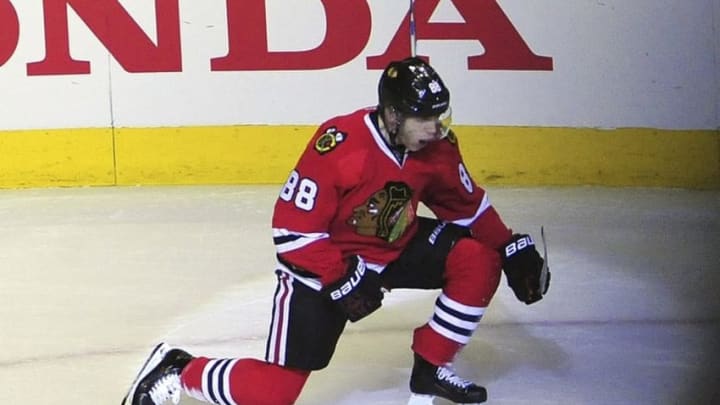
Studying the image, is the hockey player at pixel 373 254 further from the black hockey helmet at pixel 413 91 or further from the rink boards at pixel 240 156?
the rink boards at pixel 240 156

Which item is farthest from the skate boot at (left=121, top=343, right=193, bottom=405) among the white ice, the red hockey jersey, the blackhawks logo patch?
the blackhawks logo patch

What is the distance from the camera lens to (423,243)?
2.36 meters

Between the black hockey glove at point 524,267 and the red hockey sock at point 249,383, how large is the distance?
439 mm

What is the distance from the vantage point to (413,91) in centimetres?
214

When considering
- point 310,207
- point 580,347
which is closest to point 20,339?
point 310,207

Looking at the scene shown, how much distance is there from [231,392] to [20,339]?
0.89 meters

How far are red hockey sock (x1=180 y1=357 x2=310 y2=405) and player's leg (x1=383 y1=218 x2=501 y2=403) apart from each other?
243 mm

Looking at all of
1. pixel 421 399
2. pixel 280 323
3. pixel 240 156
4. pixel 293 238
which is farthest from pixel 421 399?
pixel 240 156

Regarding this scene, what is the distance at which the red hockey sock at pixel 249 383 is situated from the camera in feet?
7.20

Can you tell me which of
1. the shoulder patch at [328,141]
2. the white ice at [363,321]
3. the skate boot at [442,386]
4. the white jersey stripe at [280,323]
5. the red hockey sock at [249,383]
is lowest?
the white ice at [363,321]

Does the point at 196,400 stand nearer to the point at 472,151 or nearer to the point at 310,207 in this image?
the point at 310,207

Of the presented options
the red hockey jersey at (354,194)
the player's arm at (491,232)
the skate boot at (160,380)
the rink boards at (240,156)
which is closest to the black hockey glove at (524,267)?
the player's arm at (491,232)

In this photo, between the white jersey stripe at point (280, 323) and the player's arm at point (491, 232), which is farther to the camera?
the player's arm at point (491, 232)

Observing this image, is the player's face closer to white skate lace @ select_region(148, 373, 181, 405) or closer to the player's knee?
the player's knee
